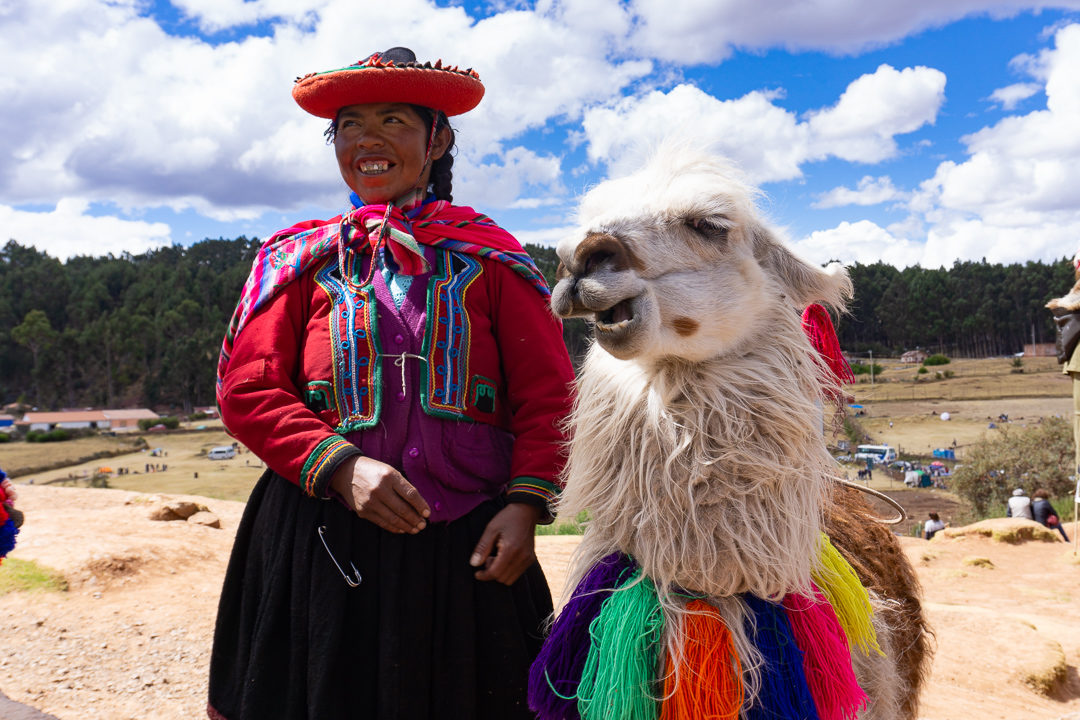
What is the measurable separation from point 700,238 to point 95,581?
4.44 metres

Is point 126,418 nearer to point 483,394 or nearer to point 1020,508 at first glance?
point 1020,508

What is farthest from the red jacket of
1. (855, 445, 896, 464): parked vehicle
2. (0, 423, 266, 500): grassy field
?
(855, 445, 896, 464): parked vehicle

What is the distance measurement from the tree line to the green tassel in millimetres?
46774

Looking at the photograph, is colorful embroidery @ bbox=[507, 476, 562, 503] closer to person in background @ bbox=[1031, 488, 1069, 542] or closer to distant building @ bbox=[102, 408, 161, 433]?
person in background @ bbox=[1031, 488, 1069, 542]

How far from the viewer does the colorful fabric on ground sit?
172 cm

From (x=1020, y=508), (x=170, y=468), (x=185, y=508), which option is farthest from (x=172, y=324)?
(x=1020, y=508)

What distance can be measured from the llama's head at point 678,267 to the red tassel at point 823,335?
0.25 feet

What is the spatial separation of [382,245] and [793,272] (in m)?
0.90

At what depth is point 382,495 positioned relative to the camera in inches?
58.5

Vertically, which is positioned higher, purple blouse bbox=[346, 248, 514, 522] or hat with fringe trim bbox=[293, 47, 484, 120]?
hat with fringe trim bbox=[293, 47, 484, 120]

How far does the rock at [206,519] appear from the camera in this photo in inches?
254

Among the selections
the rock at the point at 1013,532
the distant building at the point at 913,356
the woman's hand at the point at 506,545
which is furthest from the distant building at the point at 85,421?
the distant building at the point at 913,356

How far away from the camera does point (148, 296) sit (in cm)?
6191

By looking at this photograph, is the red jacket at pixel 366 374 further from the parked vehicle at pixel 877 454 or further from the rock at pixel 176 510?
the parked vehicle at pixel 877 454
